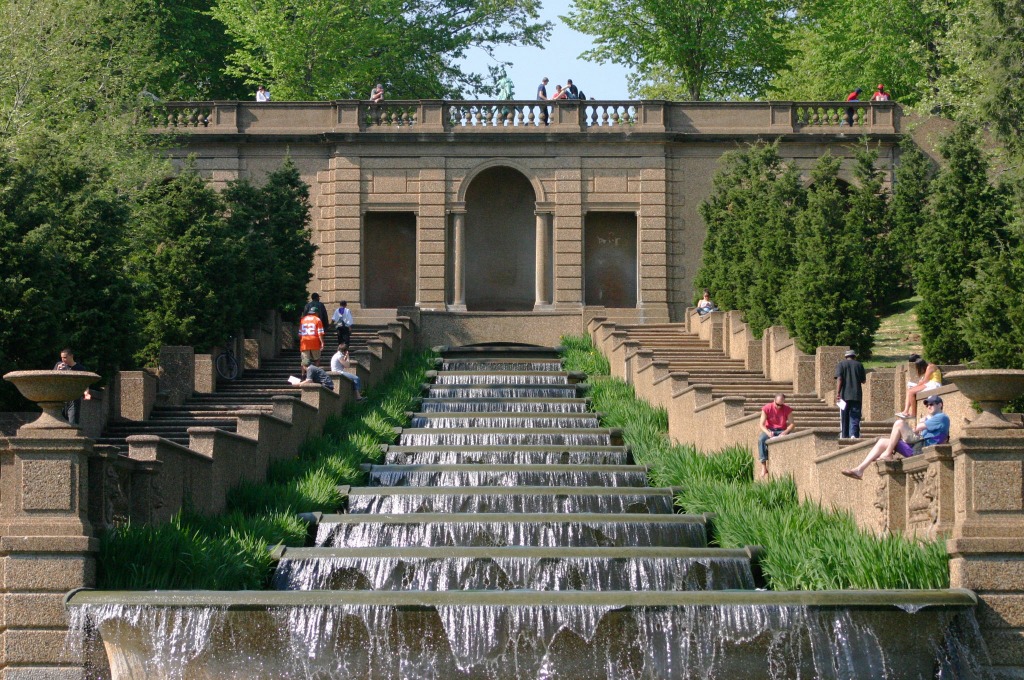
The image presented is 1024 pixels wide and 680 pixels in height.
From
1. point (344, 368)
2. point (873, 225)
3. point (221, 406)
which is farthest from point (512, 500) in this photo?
point (873, 225)

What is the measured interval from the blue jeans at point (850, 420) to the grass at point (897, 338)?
479 centimetres

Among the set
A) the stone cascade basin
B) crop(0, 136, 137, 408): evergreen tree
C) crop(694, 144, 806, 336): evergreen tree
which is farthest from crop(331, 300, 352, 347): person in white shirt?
the stone cascade basin

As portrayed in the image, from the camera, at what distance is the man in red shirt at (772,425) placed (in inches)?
967

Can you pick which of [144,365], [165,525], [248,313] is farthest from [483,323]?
[165,525]

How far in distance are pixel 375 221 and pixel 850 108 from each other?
1450 centimetres

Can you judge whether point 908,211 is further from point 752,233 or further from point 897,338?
point 752,233

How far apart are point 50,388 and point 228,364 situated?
53.2 ft

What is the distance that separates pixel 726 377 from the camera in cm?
3316

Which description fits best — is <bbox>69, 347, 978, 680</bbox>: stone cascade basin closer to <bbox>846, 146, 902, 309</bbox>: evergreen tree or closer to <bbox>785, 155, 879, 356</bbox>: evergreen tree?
<bbox>785, 155, 879, 356</bbox>: evergreen tree

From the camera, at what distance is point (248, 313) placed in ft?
116

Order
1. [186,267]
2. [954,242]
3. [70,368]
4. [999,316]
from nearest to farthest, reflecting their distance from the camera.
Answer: [70,368], [999,316], [954,242], [186,267]

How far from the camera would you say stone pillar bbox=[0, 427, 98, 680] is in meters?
17.7

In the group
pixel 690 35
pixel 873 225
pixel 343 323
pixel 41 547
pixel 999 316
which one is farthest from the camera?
pixel 690 35

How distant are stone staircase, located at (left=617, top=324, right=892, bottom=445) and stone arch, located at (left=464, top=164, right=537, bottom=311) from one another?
829 cm
